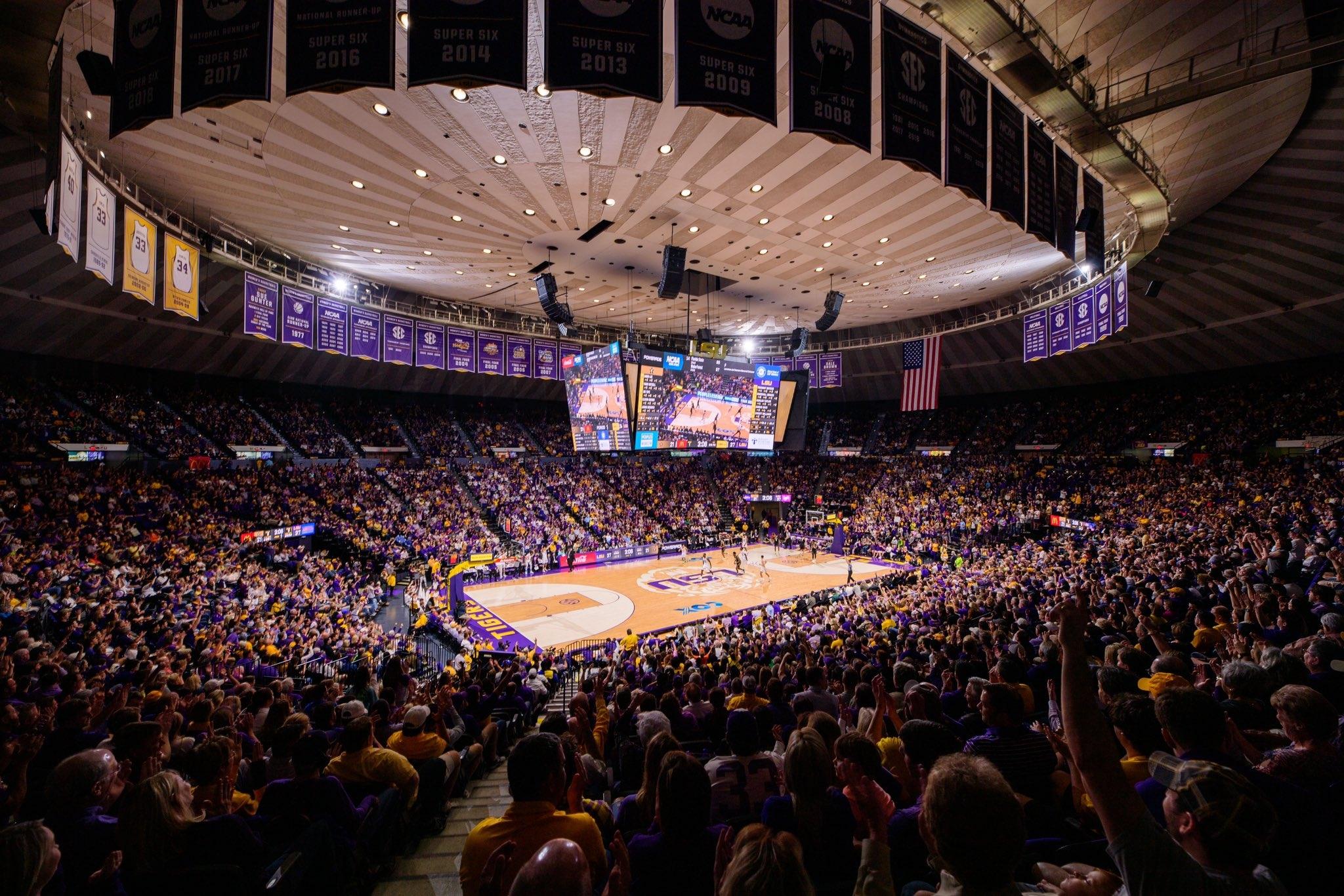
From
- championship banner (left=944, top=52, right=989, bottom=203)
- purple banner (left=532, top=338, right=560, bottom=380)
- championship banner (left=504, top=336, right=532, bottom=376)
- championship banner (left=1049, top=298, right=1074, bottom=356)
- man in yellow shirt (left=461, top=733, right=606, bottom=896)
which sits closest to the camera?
man in yellow shirt (left=461, top=733, right=606, bottom=896)

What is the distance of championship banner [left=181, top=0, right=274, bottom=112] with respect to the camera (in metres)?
5.21

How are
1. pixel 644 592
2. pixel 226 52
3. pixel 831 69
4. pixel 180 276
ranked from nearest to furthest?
pixel 226 52, pixel 831 69, pixel 180 276, pixel 644 592

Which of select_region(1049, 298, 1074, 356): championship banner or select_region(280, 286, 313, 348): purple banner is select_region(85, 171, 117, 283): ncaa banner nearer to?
select_region(280, 286, 313, 348): purple banner

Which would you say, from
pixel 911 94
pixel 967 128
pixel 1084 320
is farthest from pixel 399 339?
pixel 1084 320

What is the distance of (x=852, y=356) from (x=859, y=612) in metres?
23.0

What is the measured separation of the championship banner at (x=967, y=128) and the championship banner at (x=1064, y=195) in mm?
2784

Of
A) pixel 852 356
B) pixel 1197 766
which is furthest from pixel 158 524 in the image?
pixel 852 356

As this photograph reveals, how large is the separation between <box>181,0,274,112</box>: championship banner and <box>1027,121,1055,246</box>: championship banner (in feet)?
33.1

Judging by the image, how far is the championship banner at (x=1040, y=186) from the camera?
9109 mm

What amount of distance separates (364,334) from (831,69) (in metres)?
16.6

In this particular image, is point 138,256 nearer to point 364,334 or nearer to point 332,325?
point 332,325

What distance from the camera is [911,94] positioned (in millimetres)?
6766

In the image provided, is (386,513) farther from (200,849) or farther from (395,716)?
(200,849)

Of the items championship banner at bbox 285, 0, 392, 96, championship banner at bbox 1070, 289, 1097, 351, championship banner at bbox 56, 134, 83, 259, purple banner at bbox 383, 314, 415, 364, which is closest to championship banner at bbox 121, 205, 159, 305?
championship banner at bbox 56, 134, 83, 259
